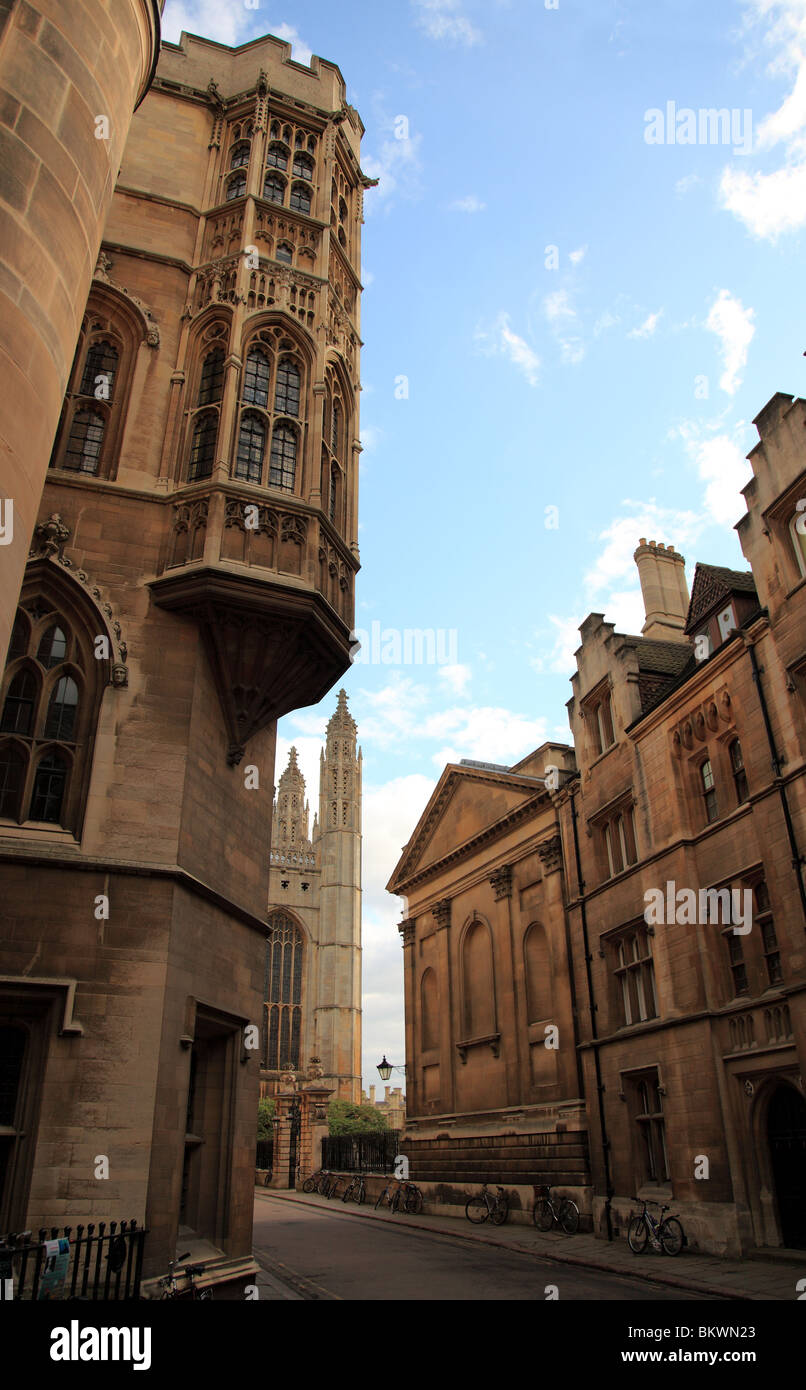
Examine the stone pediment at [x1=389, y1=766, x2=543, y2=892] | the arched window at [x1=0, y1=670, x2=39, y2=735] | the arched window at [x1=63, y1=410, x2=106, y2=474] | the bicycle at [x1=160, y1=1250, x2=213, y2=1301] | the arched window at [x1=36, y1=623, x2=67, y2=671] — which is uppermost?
the stone pediment at [x1=389, y1=766, x2=543, y2=892]

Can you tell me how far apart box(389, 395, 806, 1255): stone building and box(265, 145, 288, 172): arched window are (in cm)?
1041

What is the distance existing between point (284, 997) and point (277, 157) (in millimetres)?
78459

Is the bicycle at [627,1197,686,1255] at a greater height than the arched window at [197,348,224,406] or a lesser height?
lesser

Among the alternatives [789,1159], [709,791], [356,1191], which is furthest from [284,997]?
[789,1159]

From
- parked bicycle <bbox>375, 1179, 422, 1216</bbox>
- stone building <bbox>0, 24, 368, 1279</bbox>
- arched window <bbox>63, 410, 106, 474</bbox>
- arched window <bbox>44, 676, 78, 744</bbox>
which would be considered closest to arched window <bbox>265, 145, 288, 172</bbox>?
stone building <bbox>0, 24, 368, 1279</bbox>

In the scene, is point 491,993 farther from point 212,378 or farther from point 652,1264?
point 212,378

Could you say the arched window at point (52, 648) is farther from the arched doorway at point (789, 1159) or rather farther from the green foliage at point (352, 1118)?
the green foliage at point (352, 1118)

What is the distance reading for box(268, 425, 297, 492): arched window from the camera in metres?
14.2

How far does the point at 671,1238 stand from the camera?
672 inches

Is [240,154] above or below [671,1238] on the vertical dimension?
above

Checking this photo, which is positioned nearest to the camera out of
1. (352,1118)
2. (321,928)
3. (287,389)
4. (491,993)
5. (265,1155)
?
(287,389)

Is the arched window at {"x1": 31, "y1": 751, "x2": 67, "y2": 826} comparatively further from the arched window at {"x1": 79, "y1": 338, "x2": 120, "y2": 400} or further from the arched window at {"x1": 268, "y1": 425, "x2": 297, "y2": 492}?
the arched window at {"x1": 79, "y1": 338, "x2": 120, "y2": 400}

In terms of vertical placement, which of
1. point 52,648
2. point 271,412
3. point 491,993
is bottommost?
point 491,993

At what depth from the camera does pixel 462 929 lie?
32250 millimetres
